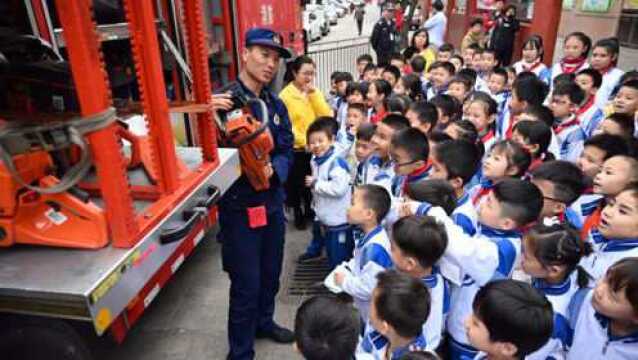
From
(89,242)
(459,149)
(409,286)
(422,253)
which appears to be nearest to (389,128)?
A: (459,149)

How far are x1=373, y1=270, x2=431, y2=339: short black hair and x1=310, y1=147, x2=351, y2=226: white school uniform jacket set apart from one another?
1482 mm

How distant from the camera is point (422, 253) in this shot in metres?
1.88

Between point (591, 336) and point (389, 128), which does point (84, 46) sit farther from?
point (389, 128)

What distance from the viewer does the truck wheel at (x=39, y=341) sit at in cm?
186

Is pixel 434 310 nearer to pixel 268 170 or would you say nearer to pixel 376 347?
pixel 376 347

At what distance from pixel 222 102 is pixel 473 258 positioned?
129 cm

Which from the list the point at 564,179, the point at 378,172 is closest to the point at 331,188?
the point at 378,172

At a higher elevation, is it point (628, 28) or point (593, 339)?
point (628, 28)

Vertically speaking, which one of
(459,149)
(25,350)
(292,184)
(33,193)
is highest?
(33,193)

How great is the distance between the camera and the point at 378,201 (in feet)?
7.43

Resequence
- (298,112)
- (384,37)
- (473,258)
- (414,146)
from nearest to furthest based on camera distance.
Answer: (473,258)
(414,146)
(298,112)
(384,37)

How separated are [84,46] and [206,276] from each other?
272cm

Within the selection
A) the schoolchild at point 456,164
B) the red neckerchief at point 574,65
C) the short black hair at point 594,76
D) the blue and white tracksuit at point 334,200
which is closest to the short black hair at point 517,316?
the schoolchild at point 456,164

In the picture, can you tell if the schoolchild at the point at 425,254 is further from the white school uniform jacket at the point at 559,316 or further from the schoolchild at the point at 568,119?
the schoolchild at the point at 568,119
